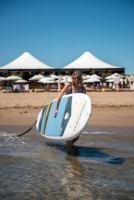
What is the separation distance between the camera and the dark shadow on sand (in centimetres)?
465

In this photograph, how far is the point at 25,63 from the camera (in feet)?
182

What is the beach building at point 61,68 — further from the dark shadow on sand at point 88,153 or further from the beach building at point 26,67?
the dark shadow on sand at point 88,153

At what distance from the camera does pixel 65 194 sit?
3201 mm

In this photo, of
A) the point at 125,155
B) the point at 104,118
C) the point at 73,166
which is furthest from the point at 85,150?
the point at 104,118

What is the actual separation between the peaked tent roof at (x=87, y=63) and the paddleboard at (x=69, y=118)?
158ft

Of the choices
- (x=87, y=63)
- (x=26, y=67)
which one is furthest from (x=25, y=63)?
(x=87, y=63)

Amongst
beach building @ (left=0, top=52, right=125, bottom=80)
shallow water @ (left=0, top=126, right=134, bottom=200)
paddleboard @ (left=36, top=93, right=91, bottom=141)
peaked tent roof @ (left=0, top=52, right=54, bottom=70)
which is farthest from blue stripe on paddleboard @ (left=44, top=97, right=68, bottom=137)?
peaked tent roof @ (left=0, top=52, right=54, bottom=70)

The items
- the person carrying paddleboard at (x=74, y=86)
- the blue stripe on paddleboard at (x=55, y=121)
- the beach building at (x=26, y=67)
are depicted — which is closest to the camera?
the person carrying paddleboard at (x=74, y=86)

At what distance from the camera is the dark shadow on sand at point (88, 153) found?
15.3ft

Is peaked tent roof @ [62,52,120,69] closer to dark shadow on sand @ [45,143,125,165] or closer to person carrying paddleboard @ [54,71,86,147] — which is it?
dark shadow on sand @ [45,143,125,165]

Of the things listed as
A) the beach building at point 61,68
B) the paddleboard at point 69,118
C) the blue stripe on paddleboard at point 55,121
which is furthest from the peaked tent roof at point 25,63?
the paddleboard at point 69,118

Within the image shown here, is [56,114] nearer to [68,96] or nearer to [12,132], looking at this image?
[68,96]

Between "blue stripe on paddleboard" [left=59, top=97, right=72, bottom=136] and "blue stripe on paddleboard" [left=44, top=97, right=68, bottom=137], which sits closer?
"blue stripe on paddleboard" [left=59, top=97, right=72, bottom=136]

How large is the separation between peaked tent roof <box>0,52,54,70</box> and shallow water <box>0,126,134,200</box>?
4715 centimetres
